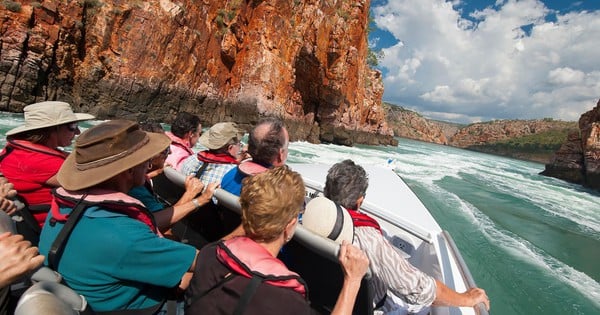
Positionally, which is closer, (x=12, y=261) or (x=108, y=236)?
(x=12, y=261)

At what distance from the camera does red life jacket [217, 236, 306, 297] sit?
884mm

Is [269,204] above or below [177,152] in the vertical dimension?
above

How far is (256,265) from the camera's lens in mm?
900

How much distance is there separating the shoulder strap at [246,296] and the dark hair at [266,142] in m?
1.05

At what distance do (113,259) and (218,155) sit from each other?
136 centimetres

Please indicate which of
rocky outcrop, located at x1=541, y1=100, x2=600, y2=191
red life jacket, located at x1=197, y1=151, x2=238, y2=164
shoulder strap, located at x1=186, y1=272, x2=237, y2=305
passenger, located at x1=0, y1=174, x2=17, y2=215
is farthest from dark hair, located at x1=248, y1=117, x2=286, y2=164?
rocky outcrop, located at x1=541, y1=100, x2=600, y2=191

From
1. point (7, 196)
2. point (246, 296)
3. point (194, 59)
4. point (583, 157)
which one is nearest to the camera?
point (246, 296)

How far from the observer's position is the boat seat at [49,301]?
2.27 ft

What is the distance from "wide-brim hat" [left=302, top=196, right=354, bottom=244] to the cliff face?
48.1ft

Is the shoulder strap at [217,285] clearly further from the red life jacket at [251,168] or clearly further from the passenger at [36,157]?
the passenger at [36,157]

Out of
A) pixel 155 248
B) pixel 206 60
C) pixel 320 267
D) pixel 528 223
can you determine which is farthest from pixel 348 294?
pixel 206 60

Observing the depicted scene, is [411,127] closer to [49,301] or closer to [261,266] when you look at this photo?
[261,266]

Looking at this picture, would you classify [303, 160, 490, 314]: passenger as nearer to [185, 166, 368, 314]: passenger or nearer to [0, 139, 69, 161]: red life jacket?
[185, 166, 368, 314]: passenger

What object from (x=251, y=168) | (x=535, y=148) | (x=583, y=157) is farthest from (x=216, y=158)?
(x=535, y=148)
